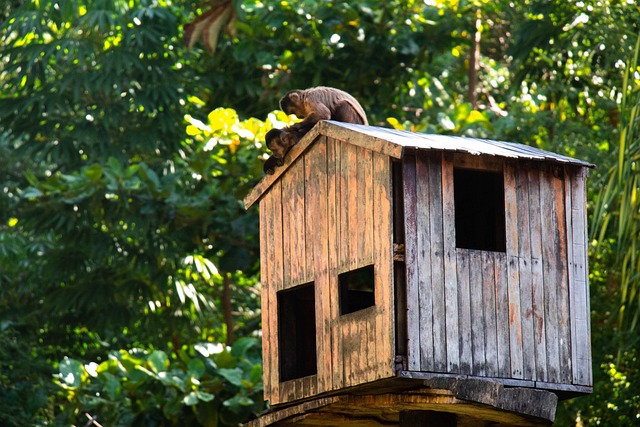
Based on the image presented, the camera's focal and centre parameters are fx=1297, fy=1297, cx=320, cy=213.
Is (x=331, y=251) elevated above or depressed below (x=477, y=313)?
above

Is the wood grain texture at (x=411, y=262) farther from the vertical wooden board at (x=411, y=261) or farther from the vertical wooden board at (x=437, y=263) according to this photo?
the vertical wooden board at (x=437, y=263)

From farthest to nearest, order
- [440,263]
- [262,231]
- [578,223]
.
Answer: [262,231] → [578,223] → [440,263]

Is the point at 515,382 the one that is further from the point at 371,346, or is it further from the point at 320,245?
the point at 320,245

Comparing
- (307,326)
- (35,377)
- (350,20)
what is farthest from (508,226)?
(35,377)

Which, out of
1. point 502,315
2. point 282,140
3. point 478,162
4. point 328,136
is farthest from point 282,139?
point 502,315

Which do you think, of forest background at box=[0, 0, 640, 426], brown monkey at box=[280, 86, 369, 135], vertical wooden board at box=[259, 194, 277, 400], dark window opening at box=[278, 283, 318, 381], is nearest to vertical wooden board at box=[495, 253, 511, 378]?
dark window opening at box=[278, 283, 318, 381]

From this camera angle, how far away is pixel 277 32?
14.9 m

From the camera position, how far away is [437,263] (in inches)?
309

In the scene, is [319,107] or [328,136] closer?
[328,136]

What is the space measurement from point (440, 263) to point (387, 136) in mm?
867

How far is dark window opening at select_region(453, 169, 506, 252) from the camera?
30.5 ft

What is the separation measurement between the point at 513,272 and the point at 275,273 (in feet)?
5.76

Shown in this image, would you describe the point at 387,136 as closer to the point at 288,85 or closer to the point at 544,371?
the point at 544,371

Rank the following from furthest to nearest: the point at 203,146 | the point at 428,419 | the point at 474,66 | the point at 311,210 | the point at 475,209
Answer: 1. the point at 474,66
2. the point at 203,146
3. the point at 475,209
4. the point at 311,210
5. the point at 428,419
